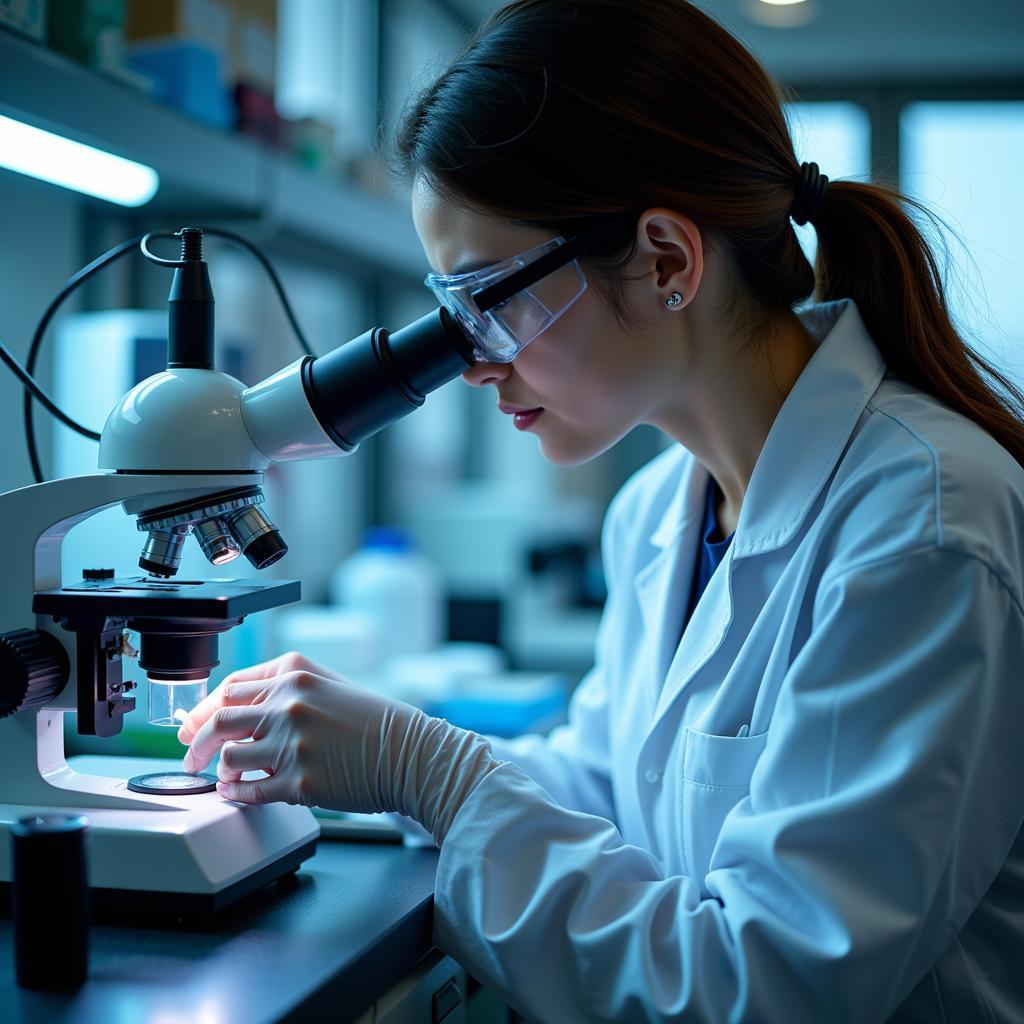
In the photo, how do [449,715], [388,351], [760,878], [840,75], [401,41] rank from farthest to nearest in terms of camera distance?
[840,75] → [401,41] → [449,715] → [388,351] → [760,878]

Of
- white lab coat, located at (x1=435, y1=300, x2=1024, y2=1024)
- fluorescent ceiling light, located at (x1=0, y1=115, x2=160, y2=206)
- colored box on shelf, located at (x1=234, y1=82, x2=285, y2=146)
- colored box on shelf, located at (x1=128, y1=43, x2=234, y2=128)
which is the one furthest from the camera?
colored box on shelf, located at (x1=234, y1=82, x2=285, y2=146)

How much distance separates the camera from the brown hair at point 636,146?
1.06 meters

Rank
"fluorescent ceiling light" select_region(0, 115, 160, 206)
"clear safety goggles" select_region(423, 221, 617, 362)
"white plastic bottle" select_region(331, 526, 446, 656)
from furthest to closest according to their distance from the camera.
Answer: "white plastic bottle" select_region(331, 526, 446, 656) → "fluorescent ceiling light" select_region(0, 115, 160, 206) → "clear safety goggles" select_region(423, 221, 617, 362)

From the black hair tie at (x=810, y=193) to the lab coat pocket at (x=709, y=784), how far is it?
23.1 inches

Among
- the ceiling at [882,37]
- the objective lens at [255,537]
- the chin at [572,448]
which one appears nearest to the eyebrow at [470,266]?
the chin at [572,448]

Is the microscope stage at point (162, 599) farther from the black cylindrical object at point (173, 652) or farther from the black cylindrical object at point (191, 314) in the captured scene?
the black cylindrical object at point (191, 314)

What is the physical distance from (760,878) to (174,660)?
55cm

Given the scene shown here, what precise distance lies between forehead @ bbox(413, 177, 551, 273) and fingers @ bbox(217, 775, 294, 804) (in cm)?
54

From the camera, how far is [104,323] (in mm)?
1640

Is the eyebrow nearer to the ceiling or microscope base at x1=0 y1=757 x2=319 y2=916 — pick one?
microscope base at x1=0 y1=757 x2=319 y2=916

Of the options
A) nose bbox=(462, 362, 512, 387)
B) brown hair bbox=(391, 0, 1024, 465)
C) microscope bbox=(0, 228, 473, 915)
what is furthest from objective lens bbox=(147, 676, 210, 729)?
brown hair bbox=(391, 0, 1024, 465)

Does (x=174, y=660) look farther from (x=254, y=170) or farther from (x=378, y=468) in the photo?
(x=378, y=468)

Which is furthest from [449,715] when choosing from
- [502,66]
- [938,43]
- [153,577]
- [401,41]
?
[938,43]

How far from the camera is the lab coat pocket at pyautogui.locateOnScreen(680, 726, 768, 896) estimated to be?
1.06m
